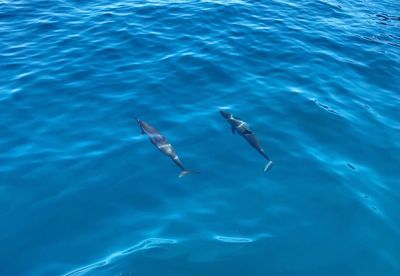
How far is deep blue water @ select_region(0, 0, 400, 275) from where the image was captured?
24.5ft

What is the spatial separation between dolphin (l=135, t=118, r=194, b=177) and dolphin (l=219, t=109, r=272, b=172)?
6.00ft

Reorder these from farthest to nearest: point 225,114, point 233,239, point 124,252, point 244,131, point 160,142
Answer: point 225,114, point 244,131, point 160,142, point 233,239, point 124,252

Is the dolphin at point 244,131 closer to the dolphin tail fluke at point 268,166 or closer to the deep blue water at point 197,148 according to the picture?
the dolphin tail fluke at point 268,166

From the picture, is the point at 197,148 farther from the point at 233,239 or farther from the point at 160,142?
the point at 233,239

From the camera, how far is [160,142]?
32.1 feet

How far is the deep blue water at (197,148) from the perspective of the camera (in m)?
7.48

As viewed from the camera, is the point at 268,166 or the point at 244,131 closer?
the point at 268,166

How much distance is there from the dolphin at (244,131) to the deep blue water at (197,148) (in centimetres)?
19

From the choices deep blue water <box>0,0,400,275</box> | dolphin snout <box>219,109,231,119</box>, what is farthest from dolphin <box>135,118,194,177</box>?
dolphin snout <box>219,109,231,119</box>

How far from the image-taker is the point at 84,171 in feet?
30.2

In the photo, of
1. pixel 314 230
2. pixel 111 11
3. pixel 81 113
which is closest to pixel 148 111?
pixel 81 113

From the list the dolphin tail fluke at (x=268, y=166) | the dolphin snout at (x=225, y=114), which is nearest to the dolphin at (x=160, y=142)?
the dolphin tail fluke at (x=268, y=166)

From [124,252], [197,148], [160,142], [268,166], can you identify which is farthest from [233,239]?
[160,142]

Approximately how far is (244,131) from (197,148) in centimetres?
128
